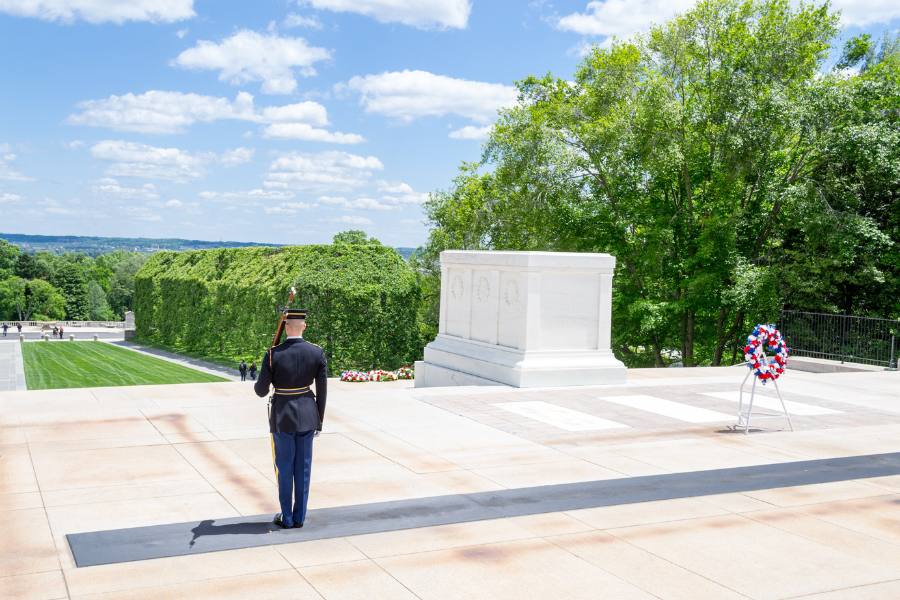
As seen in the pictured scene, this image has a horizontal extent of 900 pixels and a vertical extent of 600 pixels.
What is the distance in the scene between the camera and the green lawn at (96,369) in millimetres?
31797

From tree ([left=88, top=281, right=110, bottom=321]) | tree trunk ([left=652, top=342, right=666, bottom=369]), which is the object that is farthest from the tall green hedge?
tree ([left=88, top=281, right=110, bottom=321])

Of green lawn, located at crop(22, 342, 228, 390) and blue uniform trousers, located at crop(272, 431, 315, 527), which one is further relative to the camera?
green lawn, located at crop(22, 342, 228, 390)

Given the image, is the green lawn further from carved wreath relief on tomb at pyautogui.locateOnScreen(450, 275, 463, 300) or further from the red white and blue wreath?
the red white and blue wreath

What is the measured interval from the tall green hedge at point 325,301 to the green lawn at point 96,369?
3.37m

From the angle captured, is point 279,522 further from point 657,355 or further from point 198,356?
point 198,356

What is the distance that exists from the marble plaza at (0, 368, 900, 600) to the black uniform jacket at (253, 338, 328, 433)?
0.81m

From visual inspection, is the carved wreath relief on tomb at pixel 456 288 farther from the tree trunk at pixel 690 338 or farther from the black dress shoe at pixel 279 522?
the tree trunk at pixel 690 338

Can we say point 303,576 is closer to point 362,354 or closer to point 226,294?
point 362,354

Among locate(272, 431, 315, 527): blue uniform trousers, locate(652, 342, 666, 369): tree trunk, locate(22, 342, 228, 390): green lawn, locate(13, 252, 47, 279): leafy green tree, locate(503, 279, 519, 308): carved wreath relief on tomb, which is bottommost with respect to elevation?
locate(22, 342, 228, 390): green lawn

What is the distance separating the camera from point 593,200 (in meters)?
28.6

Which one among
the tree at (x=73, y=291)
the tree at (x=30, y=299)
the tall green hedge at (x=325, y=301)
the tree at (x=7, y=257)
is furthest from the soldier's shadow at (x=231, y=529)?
the tree at (x=7, y=257)

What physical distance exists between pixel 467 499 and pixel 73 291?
126m

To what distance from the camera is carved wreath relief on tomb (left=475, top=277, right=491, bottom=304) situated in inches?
597

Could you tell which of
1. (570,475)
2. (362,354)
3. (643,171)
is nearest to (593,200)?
(643,171)
